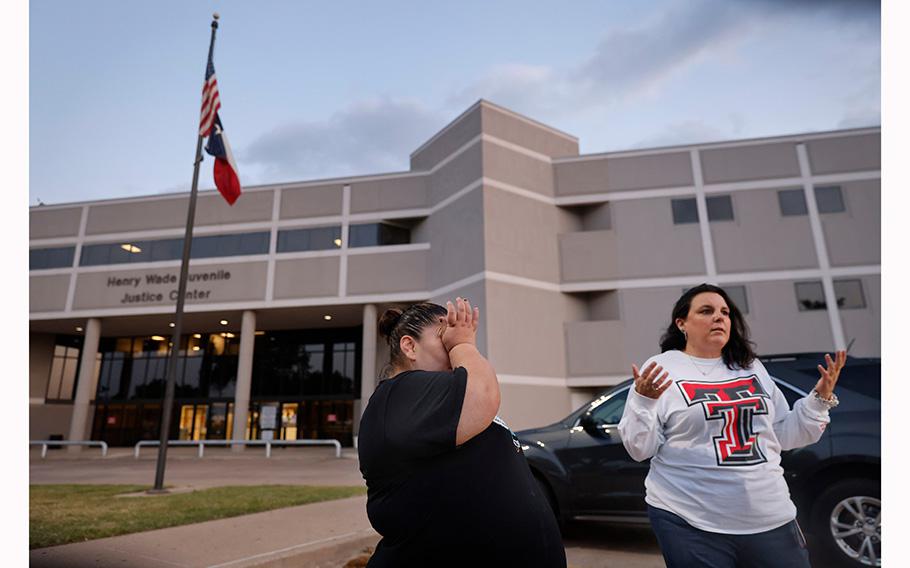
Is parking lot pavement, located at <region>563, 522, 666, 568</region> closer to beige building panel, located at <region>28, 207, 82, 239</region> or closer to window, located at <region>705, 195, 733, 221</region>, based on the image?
window, located at <region>705, 195, 733, 221</region>

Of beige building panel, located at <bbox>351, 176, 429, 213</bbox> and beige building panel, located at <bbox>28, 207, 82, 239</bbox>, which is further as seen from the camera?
beige building panel, located at <bbox>28, 207, 82, 239</bbox>

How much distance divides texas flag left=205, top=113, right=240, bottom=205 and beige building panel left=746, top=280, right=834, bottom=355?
1954 cm

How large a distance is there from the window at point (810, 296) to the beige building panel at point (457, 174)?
45.4 ft

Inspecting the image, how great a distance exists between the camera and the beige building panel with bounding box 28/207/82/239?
30.4m

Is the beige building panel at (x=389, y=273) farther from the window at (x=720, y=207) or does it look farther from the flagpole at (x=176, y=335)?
the flagpole at (x=176, y=335)

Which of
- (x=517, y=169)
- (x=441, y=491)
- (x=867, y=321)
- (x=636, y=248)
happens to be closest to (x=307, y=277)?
(x=517, y=169)

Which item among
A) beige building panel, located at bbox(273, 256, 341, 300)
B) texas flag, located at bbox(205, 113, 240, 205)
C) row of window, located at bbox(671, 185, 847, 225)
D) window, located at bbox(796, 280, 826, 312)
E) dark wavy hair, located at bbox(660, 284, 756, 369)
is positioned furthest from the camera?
beige building panel, located at bbox(273, 256, 341, 300)

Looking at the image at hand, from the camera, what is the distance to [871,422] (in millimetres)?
4984

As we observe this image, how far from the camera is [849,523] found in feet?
16.3

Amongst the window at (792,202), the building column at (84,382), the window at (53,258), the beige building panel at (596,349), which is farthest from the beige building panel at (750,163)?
the window at (53,258)

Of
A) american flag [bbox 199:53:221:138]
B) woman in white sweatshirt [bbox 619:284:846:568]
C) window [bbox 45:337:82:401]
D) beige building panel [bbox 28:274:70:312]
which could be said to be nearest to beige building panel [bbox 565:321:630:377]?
american flag [bbox 199:53:221:138]

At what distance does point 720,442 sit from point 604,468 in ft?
12.1

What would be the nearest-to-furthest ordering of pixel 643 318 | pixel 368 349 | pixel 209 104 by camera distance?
pixel 209 104, pixel 643 318, pixel 368 349

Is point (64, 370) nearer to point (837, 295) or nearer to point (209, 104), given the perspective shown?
point (209, 104)
